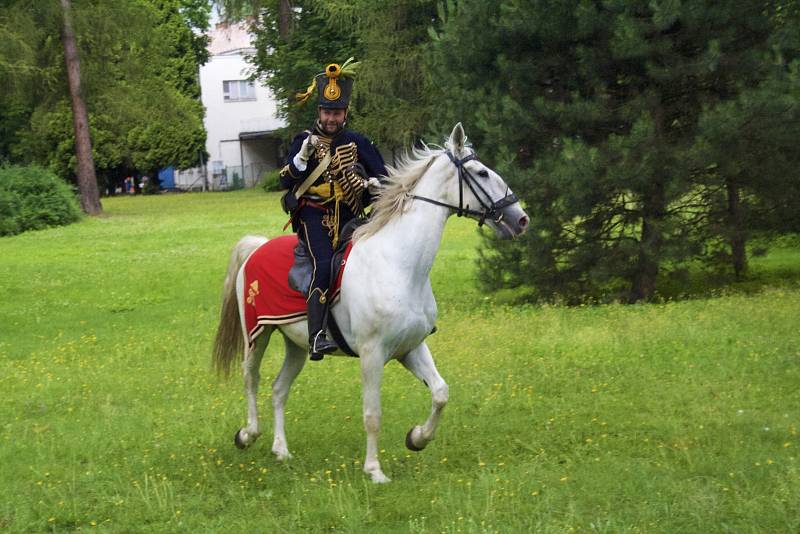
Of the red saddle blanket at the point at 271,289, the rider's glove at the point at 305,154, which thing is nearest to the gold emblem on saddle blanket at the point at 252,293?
the red saddle blanket at the point at 271,289

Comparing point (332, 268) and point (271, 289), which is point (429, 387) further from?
point (271, 289)

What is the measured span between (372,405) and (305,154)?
78.3 inches

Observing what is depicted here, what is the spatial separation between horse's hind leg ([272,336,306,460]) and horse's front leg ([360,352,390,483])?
3.27 feet

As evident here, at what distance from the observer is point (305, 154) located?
8172 millimetres

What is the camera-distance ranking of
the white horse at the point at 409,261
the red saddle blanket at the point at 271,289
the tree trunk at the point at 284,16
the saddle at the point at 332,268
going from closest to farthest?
the white horse at the point at 409,261 → the saddle at the point at 332,268 → the red saddle blanket at the point at 271,289 → the tree trunk at the point at 284,16

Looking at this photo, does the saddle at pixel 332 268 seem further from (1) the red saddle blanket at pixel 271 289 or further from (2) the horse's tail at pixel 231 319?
(2) the horse's tail at pixel 231 319

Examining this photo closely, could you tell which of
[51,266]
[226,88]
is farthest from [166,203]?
[51,266]

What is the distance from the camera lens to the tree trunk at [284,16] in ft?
191

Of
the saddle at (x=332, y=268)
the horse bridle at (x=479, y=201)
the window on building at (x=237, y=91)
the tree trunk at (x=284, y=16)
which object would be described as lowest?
the saddle at (x=332, y=268)

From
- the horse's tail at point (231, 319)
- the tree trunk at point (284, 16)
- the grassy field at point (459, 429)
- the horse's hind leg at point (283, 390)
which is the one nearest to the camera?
the grassy field at point (459, 429)

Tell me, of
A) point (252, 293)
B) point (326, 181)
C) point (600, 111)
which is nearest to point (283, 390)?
point (252, 293)

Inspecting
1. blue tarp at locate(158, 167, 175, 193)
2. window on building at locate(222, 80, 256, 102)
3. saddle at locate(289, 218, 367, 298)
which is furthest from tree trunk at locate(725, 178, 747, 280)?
blue tarp at locate(158, 167, 175, 193)

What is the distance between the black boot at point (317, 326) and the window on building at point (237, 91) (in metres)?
75.3

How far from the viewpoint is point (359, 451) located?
29.1ft
